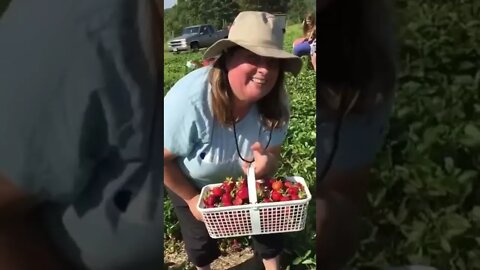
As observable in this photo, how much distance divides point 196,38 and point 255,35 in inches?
5.2

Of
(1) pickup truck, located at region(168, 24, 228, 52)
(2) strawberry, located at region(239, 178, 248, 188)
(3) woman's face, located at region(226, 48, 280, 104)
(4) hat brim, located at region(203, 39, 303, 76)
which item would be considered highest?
(1) pickup truck, located at region(168, 24, 228, 52)

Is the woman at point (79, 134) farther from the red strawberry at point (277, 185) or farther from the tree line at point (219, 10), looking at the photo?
the red strawberry at point (277, 185)

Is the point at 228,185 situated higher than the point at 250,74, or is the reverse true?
the point at 250,74

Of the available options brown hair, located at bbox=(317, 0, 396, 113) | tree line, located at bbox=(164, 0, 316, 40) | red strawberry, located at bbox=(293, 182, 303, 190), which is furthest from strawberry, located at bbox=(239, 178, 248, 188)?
tree line, located at bbox=(164, 0, 316, 40)

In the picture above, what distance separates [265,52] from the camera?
1403 millimetres

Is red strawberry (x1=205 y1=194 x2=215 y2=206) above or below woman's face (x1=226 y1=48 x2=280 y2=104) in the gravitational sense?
below

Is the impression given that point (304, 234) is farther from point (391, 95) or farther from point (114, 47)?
point (114, 47)

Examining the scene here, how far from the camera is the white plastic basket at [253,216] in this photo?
142cm

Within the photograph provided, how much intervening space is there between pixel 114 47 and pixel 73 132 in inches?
8.2

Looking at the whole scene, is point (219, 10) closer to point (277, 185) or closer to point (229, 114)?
point (229, 114)

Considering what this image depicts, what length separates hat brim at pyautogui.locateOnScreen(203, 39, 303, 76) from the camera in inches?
55.2

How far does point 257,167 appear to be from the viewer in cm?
142

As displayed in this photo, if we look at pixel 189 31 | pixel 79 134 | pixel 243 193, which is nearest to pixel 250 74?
pixel 189 31

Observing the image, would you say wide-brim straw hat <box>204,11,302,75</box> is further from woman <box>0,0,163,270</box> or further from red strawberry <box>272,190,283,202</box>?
red strawberry <box>272,190,283,202</box>
